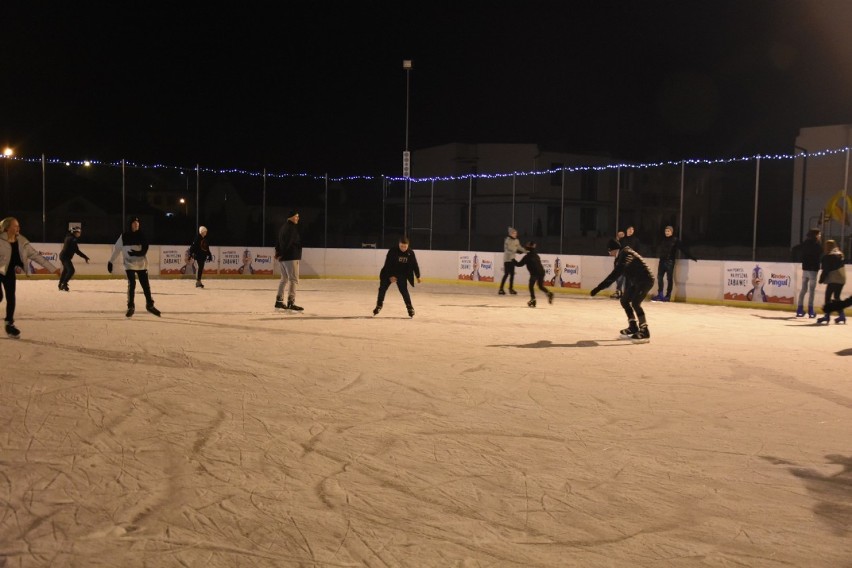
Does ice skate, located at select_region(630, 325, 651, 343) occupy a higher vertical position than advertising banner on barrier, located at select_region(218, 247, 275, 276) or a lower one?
lower

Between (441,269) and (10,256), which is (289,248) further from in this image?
(441,269)

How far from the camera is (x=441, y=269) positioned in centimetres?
2427

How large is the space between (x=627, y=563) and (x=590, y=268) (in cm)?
1726

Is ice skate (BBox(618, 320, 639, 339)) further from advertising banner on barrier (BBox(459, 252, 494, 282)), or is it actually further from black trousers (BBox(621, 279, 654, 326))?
advertising banner on barrier (BBox(459, 252, 494, 282))

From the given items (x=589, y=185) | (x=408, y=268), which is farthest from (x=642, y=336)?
(x=589, y=185)

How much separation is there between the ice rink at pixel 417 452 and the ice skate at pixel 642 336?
20.4 inches

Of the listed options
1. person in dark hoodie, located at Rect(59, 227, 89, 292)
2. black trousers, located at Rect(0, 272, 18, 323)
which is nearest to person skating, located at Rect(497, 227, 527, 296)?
person in dark hoodie, located at Rect(59, 227, 89, 292)

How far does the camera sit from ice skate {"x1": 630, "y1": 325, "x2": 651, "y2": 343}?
10.5 metres

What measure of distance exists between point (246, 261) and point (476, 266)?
739cm

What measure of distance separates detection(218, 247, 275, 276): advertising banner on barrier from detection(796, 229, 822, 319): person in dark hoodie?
1580 centimetres

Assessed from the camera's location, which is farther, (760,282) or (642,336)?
(760,282)

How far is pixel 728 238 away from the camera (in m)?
38.4

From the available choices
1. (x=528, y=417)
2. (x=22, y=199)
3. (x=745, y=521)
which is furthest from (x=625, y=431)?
(x=22, y=199)

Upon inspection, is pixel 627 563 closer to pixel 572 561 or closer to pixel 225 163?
pixel 572 561
